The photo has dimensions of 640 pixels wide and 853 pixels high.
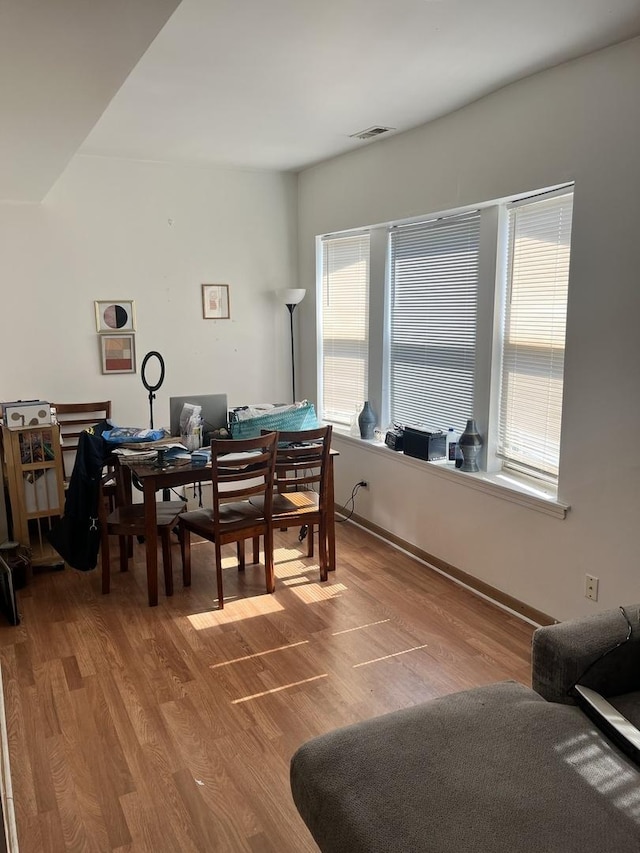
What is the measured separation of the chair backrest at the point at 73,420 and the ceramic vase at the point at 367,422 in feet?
5.97

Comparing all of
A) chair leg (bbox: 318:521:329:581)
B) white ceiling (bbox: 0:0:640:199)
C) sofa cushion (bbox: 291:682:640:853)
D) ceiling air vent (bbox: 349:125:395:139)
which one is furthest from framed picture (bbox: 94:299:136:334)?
sofa cushion (bbox: 291:682:640:853)

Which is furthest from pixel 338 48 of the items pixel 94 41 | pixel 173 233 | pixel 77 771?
pixel 77 771

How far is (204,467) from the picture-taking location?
11.8ft

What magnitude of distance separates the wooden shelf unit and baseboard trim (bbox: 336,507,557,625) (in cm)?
209

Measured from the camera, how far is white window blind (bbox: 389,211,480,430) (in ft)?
12.7

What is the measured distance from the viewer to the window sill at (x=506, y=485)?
321 cm

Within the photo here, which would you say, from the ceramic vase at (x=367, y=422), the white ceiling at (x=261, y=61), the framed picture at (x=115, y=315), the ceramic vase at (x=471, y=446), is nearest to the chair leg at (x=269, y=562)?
the ceramic vase at (x=471, y=446)

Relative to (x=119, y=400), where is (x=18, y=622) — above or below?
below

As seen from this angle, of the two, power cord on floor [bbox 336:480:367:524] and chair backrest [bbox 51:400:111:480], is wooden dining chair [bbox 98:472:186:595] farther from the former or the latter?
power cord on floor [bbox 336:480:367:524]

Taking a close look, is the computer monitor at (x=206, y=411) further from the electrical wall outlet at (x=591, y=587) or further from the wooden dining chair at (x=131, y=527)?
the electrical wall outlet at (x=591, y=587)

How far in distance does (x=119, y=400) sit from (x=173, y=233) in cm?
130

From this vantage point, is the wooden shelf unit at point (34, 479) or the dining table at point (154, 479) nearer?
the dining table at point (154, 479)

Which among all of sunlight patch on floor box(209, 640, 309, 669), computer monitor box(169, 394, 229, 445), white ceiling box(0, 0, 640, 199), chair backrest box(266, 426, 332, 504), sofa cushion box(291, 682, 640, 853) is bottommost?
sunlight patch on floor box(209, 640, 309, 669)

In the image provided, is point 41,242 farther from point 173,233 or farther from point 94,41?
point 94,41
